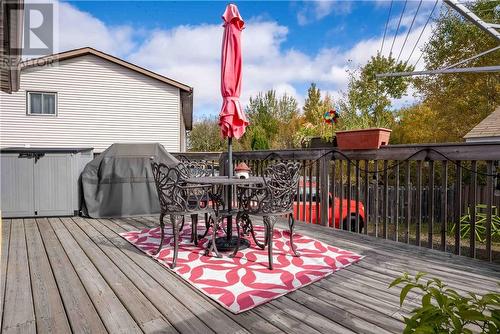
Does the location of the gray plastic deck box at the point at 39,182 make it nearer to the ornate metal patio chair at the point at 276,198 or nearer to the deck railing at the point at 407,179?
the deck railing at the point at 407,179

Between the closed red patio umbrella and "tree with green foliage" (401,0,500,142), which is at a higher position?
"tree with green foliage" (401,0,500,142)

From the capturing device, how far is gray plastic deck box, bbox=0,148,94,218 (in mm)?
5242

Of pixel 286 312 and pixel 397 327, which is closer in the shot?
pixel 397 327

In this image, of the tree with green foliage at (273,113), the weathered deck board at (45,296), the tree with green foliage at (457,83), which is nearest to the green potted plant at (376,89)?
the tree with green foliage at (457,83)

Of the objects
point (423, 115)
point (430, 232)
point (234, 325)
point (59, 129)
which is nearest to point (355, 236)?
point (430, 232)

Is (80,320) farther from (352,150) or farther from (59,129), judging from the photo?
(59,129)

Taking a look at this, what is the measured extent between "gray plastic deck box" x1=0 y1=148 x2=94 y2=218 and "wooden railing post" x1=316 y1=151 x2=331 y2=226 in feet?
13.6

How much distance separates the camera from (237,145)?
60.5ft

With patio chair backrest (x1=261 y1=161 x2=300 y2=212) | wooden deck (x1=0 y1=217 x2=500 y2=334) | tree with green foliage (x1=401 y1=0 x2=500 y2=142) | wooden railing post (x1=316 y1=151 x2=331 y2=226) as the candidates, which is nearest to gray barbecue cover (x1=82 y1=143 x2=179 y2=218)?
wooden deck (x1=0 y1=217 x2=500 y2=334)

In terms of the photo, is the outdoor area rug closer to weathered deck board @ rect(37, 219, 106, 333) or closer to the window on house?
weathered deck board @ rect(37, 219, 106, 333)

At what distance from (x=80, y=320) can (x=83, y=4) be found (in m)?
12.5

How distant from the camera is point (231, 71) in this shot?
3.51m

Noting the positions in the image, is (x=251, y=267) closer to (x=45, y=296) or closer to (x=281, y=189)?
(x=281, y=189)

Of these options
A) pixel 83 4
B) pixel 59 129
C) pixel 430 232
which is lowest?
pixel 430 232
